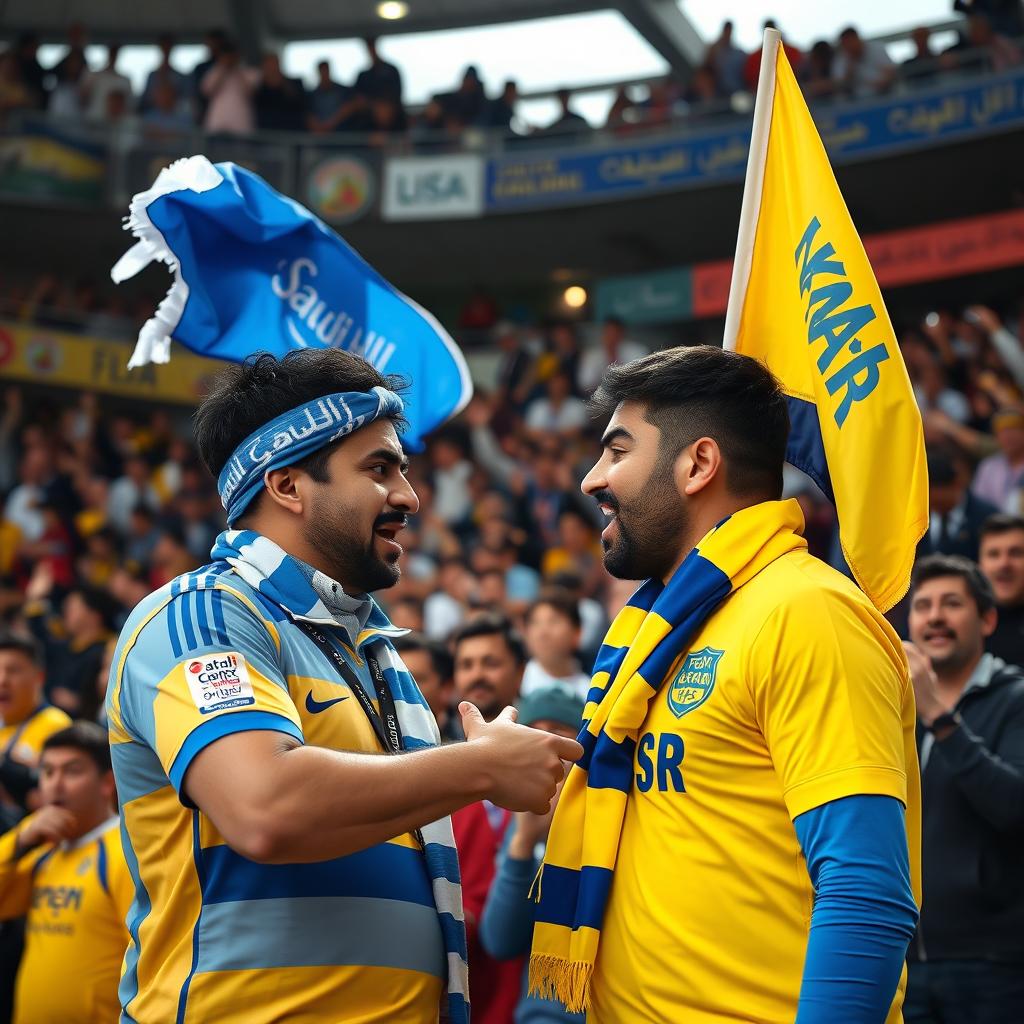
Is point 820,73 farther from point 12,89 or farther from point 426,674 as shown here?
point 426,674

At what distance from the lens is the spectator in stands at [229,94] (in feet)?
55.7

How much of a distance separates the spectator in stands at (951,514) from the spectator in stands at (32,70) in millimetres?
14265

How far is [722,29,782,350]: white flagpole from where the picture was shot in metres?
3.10

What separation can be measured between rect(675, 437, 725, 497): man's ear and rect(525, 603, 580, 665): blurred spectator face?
3.59m

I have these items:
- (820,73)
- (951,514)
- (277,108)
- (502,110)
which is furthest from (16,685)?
(277,108)

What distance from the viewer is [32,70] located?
17391 mm

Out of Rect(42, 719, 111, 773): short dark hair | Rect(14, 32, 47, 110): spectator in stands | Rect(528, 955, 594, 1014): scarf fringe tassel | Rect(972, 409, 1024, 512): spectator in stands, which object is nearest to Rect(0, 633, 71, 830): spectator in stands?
Rect(42, 719, 111, 773): short dark hair

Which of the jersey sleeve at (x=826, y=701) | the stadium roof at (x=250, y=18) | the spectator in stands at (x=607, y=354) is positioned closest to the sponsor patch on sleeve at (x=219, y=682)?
the jersey sleeve at (x=826, y=701)

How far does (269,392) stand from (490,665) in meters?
2.58

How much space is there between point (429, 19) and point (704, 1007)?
19.3m

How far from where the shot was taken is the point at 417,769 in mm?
2225

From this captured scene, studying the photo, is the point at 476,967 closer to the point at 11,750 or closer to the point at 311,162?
the point at 11,750

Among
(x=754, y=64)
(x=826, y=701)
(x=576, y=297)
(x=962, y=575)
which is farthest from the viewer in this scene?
(x=576, y=297)

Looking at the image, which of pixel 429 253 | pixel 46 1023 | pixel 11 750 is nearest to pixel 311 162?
pixel 429 253
